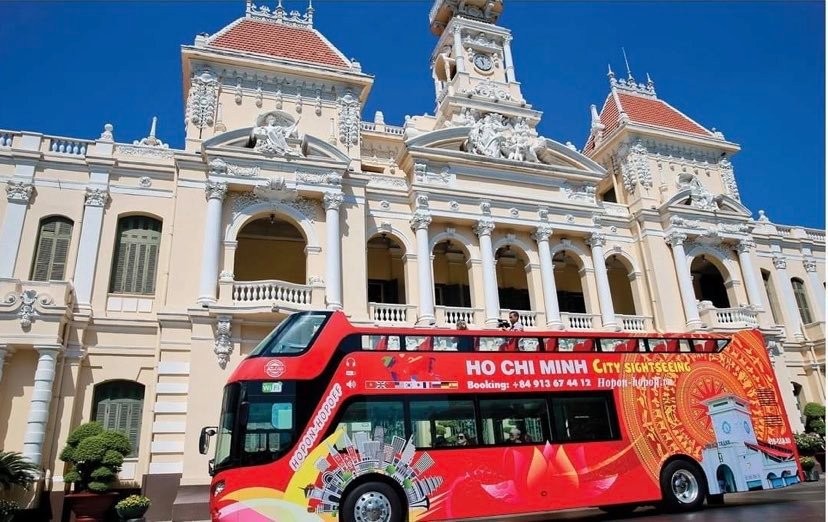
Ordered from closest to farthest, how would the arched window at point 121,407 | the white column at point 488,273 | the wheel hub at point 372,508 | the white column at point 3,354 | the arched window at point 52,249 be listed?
the wheel hub at point 372,508 → the white column at point 3,354 → the arched window at point 121,407 → the arched window at point 52,249 → the white column at point 488,273

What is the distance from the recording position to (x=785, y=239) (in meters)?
32.5

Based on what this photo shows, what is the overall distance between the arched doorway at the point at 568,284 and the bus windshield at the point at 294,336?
17.7 metres

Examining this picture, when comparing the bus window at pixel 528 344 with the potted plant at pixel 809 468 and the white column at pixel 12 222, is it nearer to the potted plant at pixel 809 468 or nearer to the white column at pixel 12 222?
the white column at pixel 12 222

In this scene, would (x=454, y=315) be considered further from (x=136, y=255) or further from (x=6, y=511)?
(x=6, y=511)

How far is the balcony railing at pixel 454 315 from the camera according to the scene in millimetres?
21736

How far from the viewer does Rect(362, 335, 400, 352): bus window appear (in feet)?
36.1

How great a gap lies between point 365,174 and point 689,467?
1479 cm

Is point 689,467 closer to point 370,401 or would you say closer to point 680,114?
point 370,401

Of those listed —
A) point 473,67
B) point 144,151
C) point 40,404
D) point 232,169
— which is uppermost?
point 473,67

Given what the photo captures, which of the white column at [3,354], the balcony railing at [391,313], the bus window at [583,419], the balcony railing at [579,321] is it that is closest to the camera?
the bus window at [583,419]

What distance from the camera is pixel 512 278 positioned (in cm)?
2741

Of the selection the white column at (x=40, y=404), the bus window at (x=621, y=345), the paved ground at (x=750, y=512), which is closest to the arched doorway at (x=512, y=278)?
the paved ground at (x=750, y=512)

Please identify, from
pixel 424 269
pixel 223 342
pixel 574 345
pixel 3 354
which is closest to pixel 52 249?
pixel 3 354

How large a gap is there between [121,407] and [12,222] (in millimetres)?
7152
